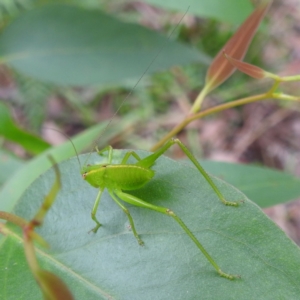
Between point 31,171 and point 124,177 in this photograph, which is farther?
point 31,171

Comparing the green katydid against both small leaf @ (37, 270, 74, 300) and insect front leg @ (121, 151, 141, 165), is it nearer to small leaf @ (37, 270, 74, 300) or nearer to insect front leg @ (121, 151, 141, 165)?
insect front leg @ (121, 151, 141, 165)

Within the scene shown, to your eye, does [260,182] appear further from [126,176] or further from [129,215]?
[129,215]

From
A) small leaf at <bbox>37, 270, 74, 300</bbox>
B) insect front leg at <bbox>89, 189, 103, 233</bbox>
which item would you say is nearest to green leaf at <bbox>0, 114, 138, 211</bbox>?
insect front leg at <bbox>89, 189, 103, 233</bbox>

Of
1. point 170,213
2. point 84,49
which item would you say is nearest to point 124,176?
point 170,213

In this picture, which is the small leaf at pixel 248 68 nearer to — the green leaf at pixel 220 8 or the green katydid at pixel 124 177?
the green katydid at pixel 124 177

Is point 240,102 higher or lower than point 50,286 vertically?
higher

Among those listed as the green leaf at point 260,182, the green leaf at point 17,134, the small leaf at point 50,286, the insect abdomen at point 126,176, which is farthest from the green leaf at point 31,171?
the small leaf at point 50,286

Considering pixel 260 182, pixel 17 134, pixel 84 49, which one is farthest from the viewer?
pixel 84 49
